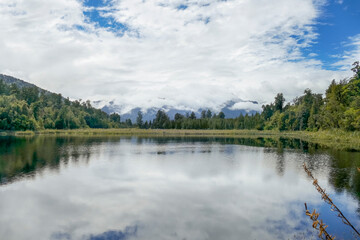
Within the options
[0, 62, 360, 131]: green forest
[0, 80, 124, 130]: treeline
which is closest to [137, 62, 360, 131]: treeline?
[0, 62, 360, 131]: green forest

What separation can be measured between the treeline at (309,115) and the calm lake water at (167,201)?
50.6 meters

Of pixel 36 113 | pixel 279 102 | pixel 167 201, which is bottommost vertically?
pixel 167 201

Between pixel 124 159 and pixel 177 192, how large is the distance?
57.8 ft

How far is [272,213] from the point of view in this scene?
52.5ft

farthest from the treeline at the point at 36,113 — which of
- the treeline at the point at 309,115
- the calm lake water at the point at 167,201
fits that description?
the calm lake water at the point at 167,201

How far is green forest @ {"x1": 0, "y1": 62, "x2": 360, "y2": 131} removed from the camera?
8112 cm

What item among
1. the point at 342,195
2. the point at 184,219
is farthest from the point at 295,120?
the point at 184,219

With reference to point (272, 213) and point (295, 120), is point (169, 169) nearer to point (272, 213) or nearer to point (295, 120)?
point (272, 213)

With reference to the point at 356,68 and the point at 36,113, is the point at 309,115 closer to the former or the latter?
the point at 356,68

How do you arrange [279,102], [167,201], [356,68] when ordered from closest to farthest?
[167,201] → [356,68] → [279,102]

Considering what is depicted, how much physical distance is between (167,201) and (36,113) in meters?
129

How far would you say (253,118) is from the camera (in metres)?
166

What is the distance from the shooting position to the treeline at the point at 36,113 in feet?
346

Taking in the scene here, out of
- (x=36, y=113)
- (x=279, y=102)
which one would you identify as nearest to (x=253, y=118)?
(x=279, y=102)
